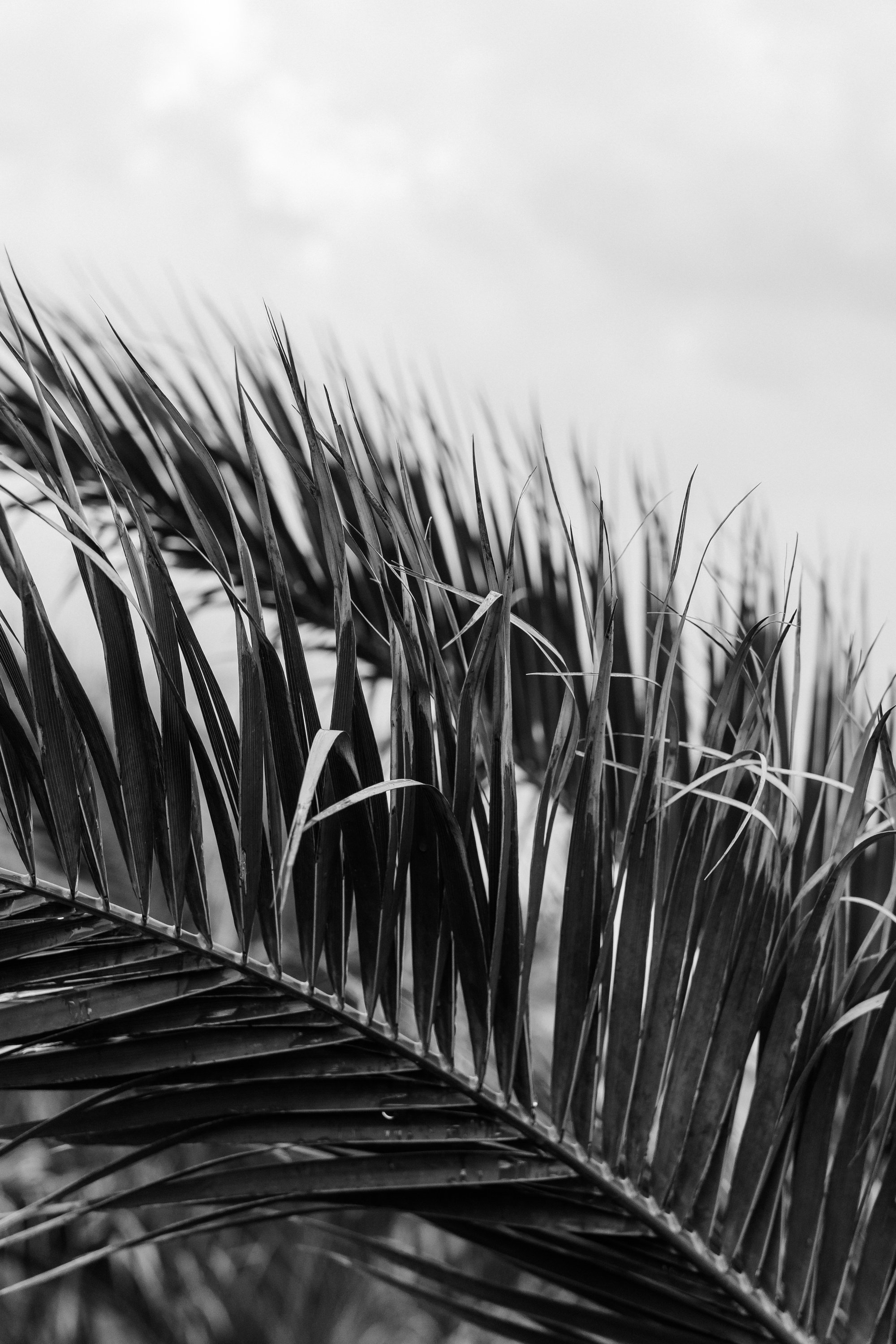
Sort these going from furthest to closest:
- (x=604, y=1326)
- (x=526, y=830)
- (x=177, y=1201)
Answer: (x=526, y=830), (x=604, y=1326), (x=177, y=1201)

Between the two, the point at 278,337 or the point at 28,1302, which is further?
the point at 28,1302

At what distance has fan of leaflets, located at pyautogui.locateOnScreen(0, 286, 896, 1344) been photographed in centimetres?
56

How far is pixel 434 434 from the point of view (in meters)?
1.37

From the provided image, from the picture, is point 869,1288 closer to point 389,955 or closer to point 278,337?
point 389,955

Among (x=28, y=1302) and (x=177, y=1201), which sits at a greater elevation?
(x=177, y=1201)

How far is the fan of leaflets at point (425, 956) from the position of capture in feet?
1.83

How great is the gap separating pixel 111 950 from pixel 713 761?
0.37 m

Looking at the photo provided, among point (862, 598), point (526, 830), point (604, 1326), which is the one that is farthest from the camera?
point (526, 830)

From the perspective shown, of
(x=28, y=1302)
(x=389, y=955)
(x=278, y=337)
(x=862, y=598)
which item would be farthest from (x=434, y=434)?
(x=28, y=1302)

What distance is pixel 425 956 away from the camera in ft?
2.01

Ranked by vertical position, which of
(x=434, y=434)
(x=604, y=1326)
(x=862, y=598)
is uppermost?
(x=434, y=434)

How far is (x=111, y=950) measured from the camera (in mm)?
586

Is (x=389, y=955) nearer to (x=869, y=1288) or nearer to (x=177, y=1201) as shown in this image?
(x=177, y=1201)

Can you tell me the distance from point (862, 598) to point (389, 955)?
2.98 feet
